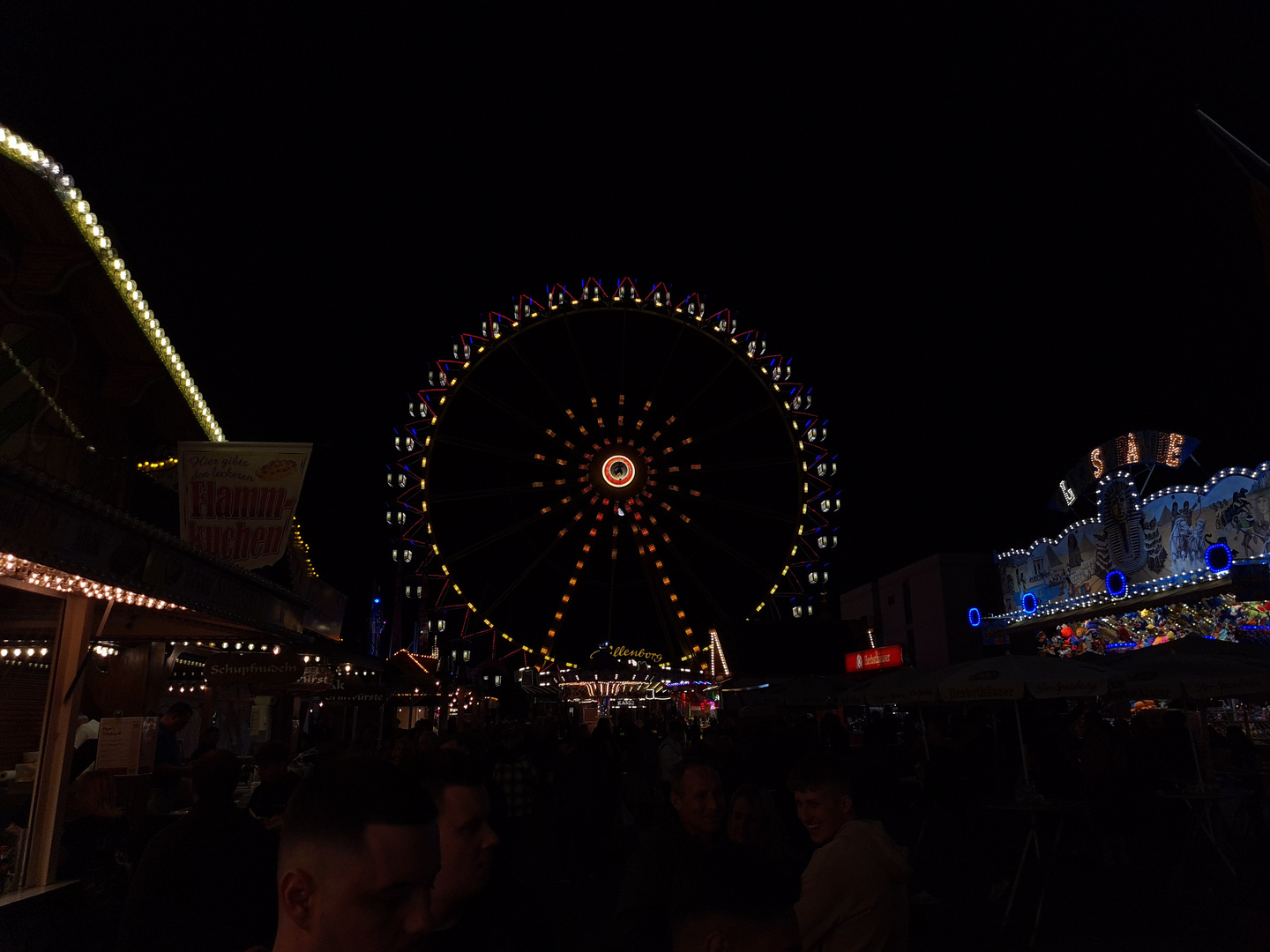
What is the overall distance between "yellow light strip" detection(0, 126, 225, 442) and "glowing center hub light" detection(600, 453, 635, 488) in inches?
697

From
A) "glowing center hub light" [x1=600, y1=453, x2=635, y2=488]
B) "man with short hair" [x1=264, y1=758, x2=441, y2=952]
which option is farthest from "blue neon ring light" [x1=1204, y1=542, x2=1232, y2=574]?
"man with short hair" [x1=264, y1=758, x2=441, y2=952]

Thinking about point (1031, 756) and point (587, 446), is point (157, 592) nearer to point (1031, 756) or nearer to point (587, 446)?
point (1031, 756)

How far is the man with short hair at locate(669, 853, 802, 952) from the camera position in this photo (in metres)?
1.92

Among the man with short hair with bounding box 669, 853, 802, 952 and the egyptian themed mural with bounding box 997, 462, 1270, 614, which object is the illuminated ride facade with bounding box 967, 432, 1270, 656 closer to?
the egyptian themed mural with bounding box 997, 462, 1270, 614

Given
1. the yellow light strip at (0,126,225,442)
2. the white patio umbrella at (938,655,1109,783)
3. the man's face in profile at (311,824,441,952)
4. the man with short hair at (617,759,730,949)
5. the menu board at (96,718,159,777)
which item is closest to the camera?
the man's face in profile at (311,824,441,952)

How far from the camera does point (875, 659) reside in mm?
26797

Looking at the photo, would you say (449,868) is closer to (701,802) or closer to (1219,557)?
(701,802)

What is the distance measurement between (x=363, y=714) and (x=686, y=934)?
29.9m

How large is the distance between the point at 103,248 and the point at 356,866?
8.30 meters

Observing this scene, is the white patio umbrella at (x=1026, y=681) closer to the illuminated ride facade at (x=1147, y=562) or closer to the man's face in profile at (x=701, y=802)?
the man's face in profile at (x=701, y=802)

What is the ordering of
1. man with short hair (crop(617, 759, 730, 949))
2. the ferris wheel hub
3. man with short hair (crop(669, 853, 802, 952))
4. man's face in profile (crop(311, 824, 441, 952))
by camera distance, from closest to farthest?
man's face in profile (crop(311, 824, 441, 952)) < man with short hair (crop(669, 853, 802, 952)) < man with short hair (crop(617, 759, 730, 949)) < the ferris wheel hub

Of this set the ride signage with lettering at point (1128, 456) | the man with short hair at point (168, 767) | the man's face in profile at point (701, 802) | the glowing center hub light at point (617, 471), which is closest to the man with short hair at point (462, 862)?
the man's face in profile at point (701, 802)

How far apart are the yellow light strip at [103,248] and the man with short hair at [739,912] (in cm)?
750

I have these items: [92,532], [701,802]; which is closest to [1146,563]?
[701,802]
